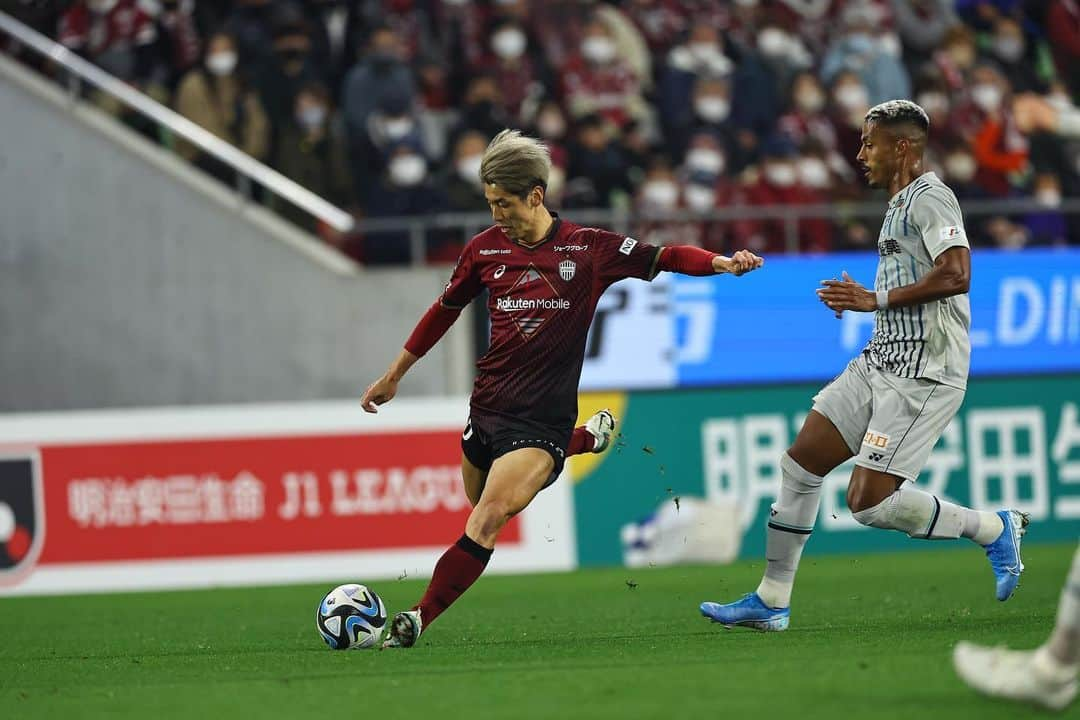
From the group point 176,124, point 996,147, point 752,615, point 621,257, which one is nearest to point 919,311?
point 621,257

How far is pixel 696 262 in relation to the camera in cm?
823

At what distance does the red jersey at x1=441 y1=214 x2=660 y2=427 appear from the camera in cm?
824

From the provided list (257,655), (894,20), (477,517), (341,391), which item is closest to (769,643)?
(477,517)

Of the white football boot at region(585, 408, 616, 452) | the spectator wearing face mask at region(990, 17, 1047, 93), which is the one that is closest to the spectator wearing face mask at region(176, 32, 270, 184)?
the spectator wearing face mask at region(990, 17, 1047, 93)

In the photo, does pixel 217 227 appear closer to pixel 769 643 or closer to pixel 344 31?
pixel 344 31

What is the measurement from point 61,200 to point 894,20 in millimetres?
9081

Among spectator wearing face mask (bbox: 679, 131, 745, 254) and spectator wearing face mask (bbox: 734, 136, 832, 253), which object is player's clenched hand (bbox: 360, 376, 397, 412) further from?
spectator wearing face mask (bbox: 679, 131, 745, 254)

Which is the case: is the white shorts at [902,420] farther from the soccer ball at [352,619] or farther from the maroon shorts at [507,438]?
the soccer ball at [352,619]

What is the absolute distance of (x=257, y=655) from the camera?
827cm

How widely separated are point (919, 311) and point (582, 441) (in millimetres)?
1797

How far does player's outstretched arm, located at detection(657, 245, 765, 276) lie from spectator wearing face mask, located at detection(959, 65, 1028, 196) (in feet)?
34.3

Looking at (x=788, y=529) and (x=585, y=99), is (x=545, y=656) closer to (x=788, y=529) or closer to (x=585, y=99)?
(x=788, y=529)

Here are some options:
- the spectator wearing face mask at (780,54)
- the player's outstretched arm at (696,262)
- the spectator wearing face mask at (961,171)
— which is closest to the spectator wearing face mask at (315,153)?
the spectator wearing face mask at (780,54)

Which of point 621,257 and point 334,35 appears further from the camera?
point 334,35
